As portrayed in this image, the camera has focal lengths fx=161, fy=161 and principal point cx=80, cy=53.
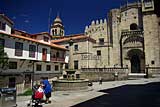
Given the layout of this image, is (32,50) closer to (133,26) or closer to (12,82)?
(12,82)

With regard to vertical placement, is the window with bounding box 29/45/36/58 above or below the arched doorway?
above

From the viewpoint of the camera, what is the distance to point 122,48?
3569 cm

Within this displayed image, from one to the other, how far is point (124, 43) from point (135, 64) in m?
5.12

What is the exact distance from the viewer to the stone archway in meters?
33.9

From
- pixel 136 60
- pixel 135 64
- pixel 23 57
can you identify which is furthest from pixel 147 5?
pixel 23 57

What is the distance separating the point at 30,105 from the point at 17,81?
14.3 meters

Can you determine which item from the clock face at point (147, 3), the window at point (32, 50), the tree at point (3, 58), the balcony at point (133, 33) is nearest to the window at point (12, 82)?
the tree at point (3, 58)

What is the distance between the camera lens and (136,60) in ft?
115

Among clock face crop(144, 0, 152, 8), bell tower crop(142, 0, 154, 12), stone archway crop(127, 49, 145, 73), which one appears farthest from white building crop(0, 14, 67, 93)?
clock face crop(144, 0, 152, 8)

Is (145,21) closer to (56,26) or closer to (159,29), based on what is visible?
(159,29)

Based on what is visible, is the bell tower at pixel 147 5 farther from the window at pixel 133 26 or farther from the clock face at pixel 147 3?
the window at pixel 133 26

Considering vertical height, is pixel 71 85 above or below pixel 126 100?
above

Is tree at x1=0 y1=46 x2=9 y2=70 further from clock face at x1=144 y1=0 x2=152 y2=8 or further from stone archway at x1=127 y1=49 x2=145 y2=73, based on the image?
clock face at x1=144 y1=0 x2=152 y2=8

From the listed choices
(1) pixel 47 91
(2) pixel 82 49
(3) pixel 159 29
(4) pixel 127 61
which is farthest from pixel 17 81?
(3) pixel 159 29
